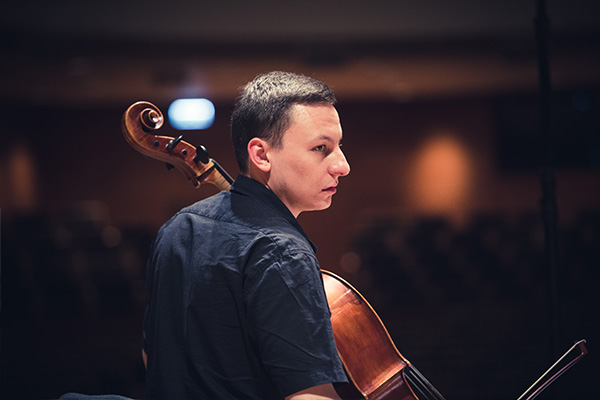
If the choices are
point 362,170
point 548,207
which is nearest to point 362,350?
point 548,207

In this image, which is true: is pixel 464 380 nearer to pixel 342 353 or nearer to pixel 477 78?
pixel 342 353

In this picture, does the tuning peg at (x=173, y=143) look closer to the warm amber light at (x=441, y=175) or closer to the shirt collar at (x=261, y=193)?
the shirt collar at (x=261, y=193)

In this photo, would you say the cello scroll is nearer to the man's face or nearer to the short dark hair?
the short dark hair

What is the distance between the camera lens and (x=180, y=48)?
591 cm

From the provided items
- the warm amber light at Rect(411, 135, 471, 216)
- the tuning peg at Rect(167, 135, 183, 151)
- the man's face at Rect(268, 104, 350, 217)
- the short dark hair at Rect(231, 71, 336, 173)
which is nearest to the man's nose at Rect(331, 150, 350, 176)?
the man's face at Rect(268, 104, 350, 217)

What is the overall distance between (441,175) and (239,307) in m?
8.26

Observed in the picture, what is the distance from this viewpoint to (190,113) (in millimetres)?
8320

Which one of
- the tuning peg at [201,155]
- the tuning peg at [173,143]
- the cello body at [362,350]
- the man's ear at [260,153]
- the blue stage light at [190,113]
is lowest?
the cello body at [362,350]

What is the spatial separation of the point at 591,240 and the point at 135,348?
224 inches

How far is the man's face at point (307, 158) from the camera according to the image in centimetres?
116

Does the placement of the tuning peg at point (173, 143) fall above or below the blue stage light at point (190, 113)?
below

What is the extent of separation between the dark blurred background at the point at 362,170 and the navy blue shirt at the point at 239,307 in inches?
40.2

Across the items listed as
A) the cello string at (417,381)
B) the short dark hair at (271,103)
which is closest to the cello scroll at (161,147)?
the short dark hair at (271,103)

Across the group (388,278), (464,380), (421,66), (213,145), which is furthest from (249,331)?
(213,145)
